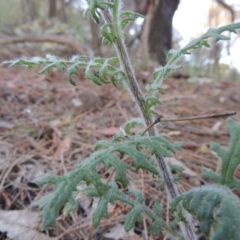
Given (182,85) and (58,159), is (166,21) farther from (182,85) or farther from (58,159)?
(58,159)

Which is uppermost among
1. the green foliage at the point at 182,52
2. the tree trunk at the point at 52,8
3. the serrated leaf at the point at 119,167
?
the tree trunk at the point at 52,8

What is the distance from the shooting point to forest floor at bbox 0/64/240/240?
1.43 m

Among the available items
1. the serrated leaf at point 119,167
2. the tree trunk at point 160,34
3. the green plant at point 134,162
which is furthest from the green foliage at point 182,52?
the tree trunk at point 160,34

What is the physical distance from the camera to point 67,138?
212cm

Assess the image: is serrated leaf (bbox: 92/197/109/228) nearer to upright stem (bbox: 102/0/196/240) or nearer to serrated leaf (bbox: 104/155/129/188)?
serrated leaf (bbox: 104/155/129/188)

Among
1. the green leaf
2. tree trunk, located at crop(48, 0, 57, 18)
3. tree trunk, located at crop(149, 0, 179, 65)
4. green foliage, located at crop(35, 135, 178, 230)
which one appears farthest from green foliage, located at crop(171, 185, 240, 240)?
tree trunk, located at crop(48, 0, 57, 18)

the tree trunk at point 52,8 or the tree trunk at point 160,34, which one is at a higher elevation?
the tree trunk at point 52,8

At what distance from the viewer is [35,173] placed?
5.76ft

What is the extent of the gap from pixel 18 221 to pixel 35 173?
0.38 metres

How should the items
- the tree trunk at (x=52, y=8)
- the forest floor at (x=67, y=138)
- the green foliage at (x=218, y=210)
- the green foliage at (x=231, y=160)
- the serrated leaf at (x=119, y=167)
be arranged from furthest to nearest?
the tree trunk at (x=52, y=8)
the forest floor at (x=67, y=138)
the green foliage at (x=231, y=160)
the serrated leaf at (x=119, y=167)
the green foliage at (x=218, y=210)

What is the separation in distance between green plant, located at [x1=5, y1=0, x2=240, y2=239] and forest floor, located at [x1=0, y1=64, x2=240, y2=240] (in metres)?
0.24

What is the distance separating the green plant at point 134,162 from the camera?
747 millimetres

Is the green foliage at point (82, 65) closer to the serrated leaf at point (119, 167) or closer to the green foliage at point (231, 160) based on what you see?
the serrated leaf at point (119, 167)

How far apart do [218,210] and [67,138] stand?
59.6 inches
